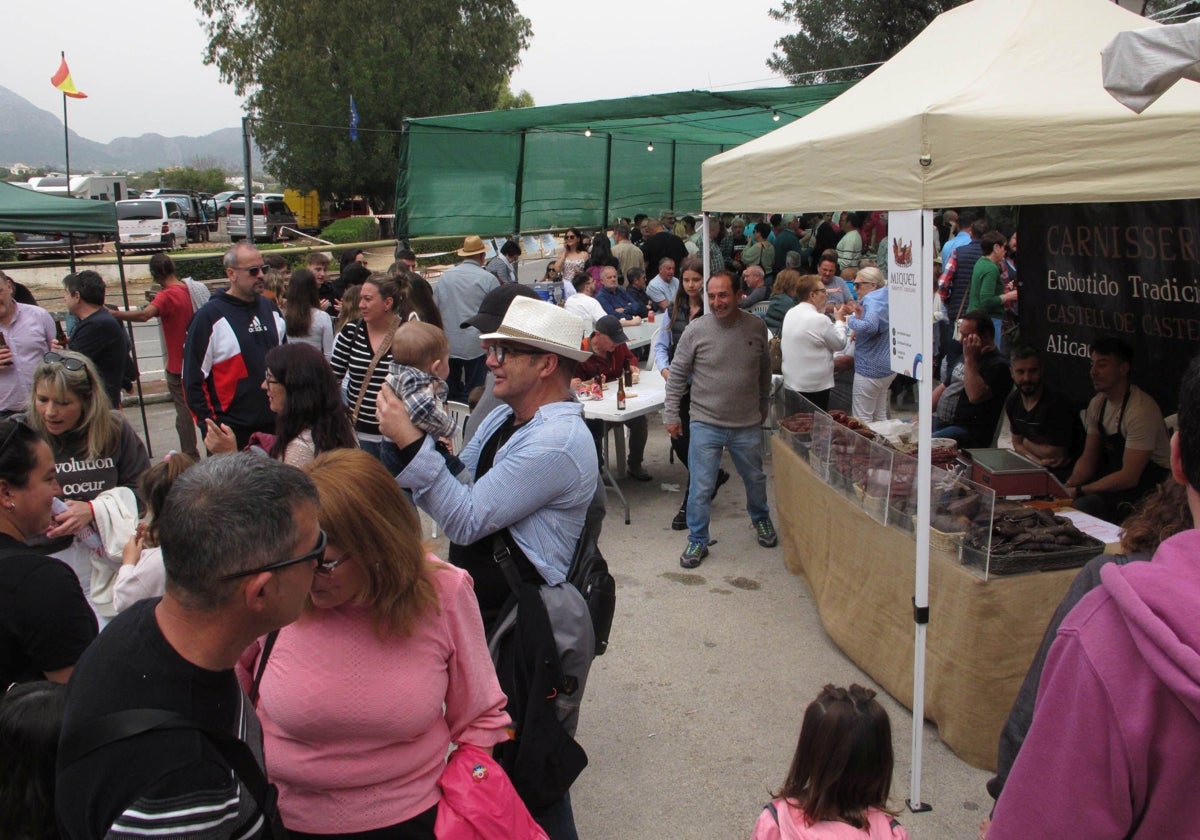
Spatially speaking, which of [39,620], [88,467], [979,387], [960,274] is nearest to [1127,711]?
[39,620]

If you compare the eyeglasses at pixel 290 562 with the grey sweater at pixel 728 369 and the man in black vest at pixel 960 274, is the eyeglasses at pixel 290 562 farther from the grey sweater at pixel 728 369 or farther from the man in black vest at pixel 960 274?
the man in black vest at pixel 960 274

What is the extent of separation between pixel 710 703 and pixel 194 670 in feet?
10.6

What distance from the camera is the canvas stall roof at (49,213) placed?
22.8 feet

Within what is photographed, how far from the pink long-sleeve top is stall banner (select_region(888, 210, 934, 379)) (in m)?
2.22

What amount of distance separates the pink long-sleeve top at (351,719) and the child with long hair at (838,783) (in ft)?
2.97

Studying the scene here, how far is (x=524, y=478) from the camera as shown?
7.95ft

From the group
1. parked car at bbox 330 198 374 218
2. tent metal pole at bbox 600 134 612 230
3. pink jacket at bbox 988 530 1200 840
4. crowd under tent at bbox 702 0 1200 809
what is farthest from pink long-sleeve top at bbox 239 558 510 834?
parked car at bbox 330 198 374 218

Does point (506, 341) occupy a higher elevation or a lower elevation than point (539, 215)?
lower

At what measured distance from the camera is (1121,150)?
2.96 meters

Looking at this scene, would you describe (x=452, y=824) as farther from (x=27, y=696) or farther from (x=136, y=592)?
(x=136, y=592)

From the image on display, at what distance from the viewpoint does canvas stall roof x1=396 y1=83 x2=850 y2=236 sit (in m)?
9.64

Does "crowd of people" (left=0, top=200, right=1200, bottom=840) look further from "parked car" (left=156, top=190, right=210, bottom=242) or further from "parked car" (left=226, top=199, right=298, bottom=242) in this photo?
"parked car" (left=156, top=190, right=210, bottom=242)

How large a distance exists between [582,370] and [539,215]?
6872mm

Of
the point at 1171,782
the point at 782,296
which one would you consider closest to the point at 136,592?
the point at 1171,782
